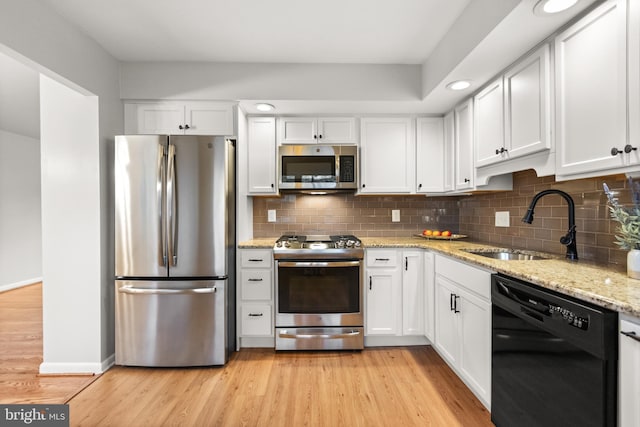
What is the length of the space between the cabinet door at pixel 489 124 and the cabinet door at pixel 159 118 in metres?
2.44

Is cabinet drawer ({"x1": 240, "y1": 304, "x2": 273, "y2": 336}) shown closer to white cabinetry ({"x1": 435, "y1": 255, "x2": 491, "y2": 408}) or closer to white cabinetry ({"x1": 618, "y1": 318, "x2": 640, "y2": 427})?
white cabinetry ({"x1": 435, "y1": 255, "x2": 491, "y2": 408})

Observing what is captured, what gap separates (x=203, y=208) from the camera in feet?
7.95

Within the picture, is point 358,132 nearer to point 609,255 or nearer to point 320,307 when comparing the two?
point 320,307

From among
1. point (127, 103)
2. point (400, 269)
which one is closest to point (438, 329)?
point (400, 269)

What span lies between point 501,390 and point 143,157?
2.78 meters

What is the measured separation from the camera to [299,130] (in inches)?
119

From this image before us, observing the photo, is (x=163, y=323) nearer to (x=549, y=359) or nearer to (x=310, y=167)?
(x=310, y=167)

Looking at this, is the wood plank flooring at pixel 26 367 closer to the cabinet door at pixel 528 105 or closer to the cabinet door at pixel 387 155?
the cabinet door at pixel 387 155

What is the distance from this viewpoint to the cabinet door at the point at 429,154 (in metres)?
3.06

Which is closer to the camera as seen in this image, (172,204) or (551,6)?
(551,6)

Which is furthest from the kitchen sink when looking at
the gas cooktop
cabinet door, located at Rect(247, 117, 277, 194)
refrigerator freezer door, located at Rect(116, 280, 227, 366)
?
refrigerator freezer door, located at Rect(116, 280, 227, 366)

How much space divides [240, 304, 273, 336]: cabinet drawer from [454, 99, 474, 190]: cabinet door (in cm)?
200

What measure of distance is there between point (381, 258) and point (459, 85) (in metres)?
1.50

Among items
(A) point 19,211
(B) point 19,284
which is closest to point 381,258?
(B) point 19,284
